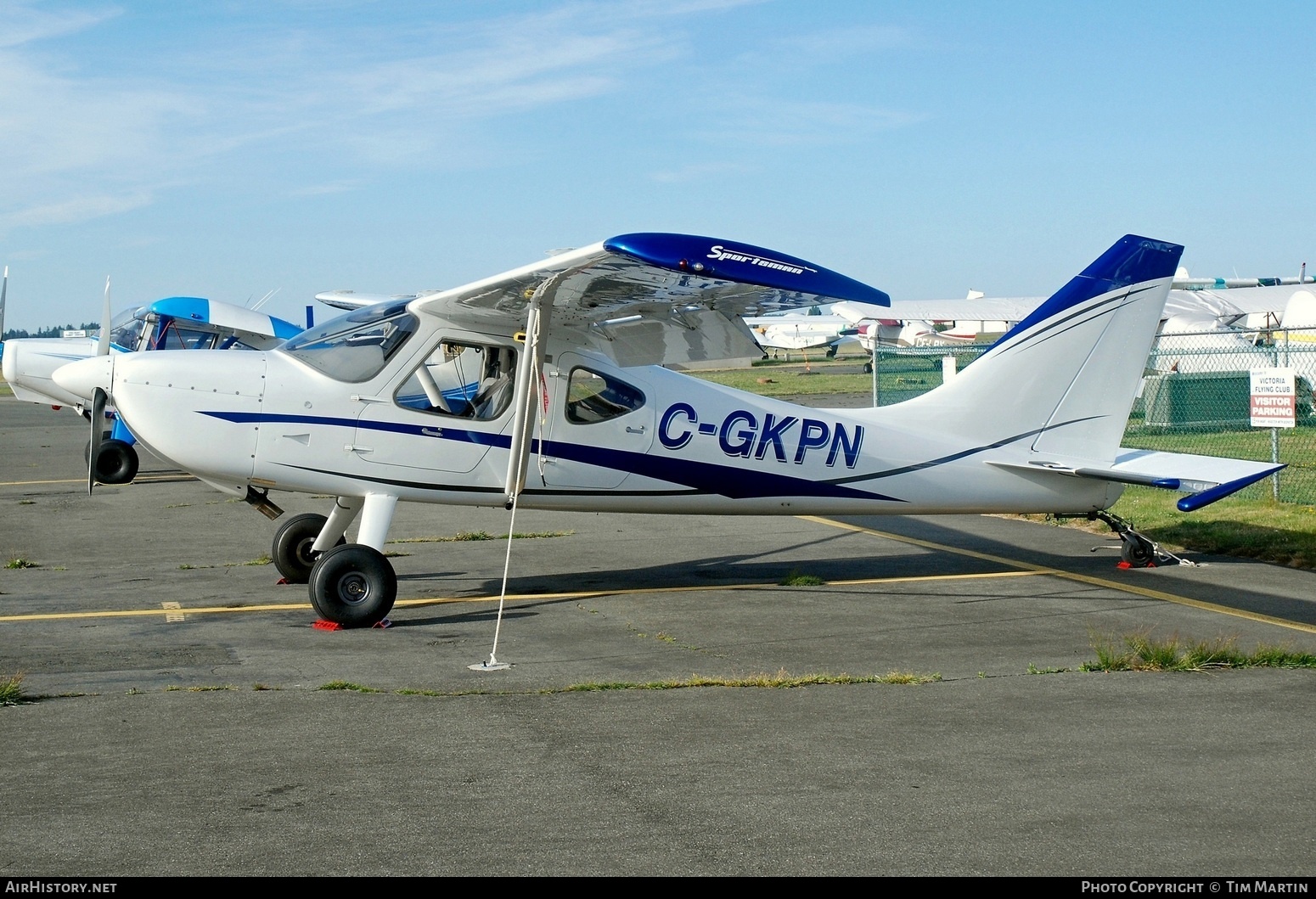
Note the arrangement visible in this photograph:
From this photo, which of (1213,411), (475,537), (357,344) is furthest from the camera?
(1213,411)

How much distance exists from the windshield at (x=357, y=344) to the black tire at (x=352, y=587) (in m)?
1.46

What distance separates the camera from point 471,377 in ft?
32.4

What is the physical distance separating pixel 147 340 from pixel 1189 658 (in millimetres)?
18172

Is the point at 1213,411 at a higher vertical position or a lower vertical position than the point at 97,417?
higher

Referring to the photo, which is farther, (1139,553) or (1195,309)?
(1195,309)

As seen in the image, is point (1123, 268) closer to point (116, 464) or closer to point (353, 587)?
point (353, 587)

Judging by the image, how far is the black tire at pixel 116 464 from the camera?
17.5 meters

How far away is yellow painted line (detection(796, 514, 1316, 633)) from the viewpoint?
349 inches

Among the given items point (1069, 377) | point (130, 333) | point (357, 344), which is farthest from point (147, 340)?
point (1069, 377)

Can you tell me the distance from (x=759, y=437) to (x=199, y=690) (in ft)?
17.3

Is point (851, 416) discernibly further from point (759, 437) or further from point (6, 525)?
point (6, 525)

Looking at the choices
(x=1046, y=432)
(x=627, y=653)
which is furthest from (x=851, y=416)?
(x=627, y=653)

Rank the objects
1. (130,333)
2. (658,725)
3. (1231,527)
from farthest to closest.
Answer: (130,333), (1231,527), (658,725)

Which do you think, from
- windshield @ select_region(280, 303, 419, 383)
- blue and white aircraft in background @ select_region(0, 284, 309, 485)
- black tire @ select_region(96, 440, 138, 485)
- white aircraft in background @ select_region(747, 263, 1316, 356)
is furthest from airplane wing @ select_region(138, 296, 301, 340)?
windshield @ select_region(280, 303, 419, 383)
